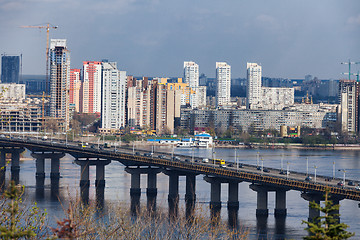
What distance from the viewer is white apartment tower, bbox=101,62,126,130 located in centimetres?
6606

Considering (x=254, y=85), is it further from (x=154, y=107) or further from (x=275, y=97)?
(x=154, y=107)

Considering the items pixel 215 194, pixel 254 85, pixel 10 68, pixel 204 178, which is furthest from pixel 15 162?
pixel 10 68

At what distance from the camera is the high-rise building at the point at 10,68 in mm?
115375

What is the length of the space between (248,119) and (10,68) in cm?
5473

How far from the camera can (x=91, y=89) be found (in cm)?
7881

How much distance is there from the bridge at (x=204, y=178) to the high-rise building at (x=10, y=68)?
273ft

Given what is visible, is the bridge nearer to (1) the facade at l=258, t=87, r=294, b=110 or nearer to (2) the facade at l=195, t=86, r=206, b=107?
(2) the facade at l=195, t=86, r=206, b=107

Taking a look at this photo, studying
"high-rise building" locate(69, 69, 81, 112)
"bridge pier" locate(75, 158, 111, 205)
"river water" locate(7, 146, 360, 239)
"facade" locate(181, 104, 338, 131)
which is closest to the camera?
"river water" locate(7, 146, 360, 239)

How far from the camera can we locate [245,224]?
18.5 metres

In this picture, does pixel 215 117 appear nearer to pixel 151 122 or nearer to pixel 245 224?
pixel 151 122

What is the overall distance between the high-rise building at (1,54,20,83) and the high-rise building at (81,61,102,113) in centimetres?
3811

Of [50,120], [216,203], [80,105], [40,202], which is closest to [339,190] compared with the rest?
[216,203]

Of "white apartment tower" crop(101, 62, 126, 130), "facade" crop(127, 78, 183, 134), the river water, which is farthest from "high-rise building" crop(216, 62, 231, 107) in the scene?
the river water

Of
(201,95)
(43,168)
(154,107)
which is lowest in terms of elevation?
(43,168)
